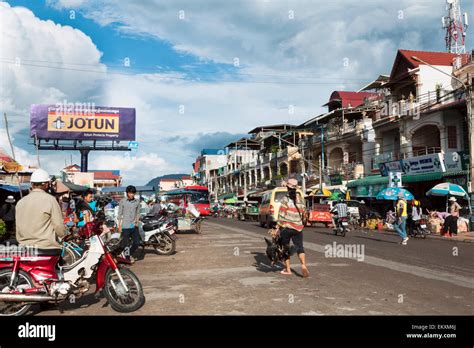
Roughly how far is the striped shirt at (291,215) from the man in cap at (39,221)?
436 cm

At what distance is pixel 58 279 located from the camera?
5938mm

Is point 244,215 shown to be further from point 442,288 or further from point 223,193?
point 223,193

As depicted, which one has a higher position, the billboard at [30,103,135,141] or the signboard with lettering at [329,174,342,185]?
the billboard at [30,103,135,141]

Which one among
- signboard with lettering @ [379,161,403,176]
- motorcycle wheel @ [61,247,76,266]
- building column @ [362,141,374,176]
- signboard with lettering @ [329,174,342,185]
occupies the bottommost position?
motorcycle wheel @ [61,247,76,266]

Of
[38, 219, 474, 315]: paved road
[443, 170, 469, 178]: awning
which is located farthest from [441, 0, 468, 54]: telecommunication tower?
[38, 219, 474, 315]: paved road

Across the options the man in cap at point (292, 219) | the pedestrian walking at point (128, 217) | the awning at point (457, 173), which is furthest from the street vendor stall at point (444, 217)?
the pedestrian walking at point (128, 217)

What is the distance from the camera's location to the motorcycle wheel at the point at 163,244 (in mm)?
12945

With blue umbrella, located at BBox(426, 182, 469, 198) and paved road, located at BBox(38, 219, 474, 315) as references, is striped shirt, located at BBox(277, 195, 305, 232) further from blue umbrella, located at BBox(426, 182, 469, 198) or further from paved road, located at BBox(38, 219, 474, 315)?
blue umbrella, located at BBox(426, 182, 469, 198)

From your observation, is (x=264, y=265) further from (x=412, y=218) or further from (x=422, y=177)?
(x=422, y=177)

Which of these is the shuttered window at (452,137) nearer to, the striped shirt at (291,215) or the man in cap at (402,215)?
the man in cap at (402,215)

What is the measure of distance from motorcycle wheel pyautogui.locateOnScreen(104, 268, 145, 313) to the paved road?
0.43ft

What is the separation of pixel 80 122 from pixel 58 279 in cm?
4123

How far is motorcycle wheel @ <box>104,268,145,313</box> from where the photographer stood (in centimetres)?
596

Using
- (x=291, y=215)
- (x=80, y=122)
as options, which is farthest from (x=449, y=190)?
(x=80, y=122)
